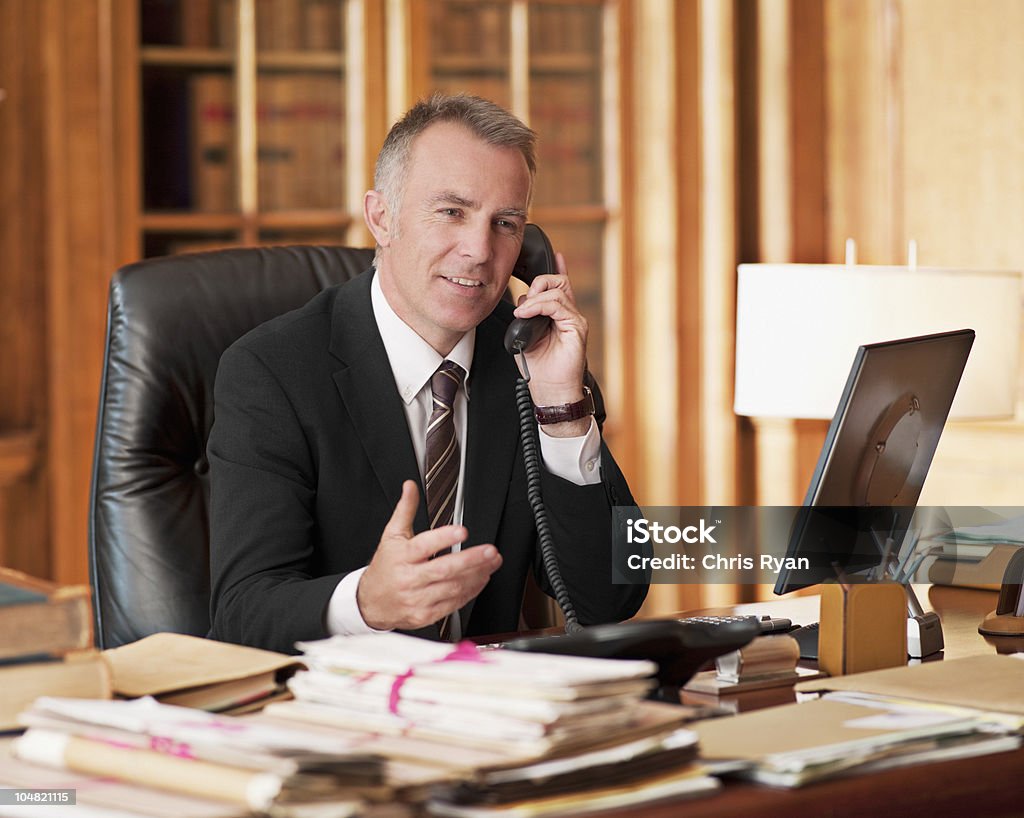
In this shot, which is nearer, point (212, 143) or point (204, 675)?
point (204, 675)

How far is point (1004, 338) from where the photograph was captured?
258 centimetres

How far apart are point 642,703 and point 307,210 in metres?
2.73

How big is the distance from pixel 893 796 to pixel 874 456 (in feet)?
2.03

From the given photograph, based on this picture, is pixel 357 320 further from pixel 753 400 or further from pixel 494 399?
pixel 753 400

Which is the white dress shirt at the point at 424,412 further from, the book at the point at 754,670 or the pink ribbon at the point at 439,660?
the pink ribbon at the point at 439,660

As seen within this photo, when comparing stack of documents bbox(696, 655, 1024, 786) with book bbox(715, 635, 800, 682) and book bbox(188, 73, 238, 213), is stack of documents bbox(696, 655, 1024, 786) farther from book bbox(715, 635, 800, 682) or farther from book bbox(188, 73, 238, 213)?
book bbox(188, 73, 238, 213)

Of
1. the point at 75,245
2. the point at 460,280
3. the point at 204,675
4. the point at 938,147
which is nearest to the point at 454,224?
the point at 460,280

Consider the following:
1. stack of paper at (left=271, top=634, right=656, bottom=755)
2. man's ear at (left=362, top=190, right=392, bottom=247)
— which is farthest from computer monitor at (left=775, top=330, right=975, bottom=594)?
man's ear at (left=362, top=190, right=392, bottom=247)

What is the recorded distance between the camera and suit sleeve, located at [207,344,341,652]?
162cm

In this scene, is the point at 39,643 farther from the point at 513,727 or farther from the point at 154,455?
the point at 154,455

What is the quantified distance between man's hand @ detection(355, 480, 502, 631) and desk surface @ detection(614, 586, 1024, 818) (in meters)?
0.45

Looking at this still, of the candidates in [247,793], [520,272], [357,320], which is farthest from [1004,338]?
[247,793]

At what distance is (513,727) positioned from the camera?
917 millimetres

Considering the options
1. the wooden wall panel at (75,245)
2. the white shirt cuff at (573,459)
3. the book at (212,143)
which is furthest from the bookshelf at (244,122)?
the white shirt cuff at (573,459)
